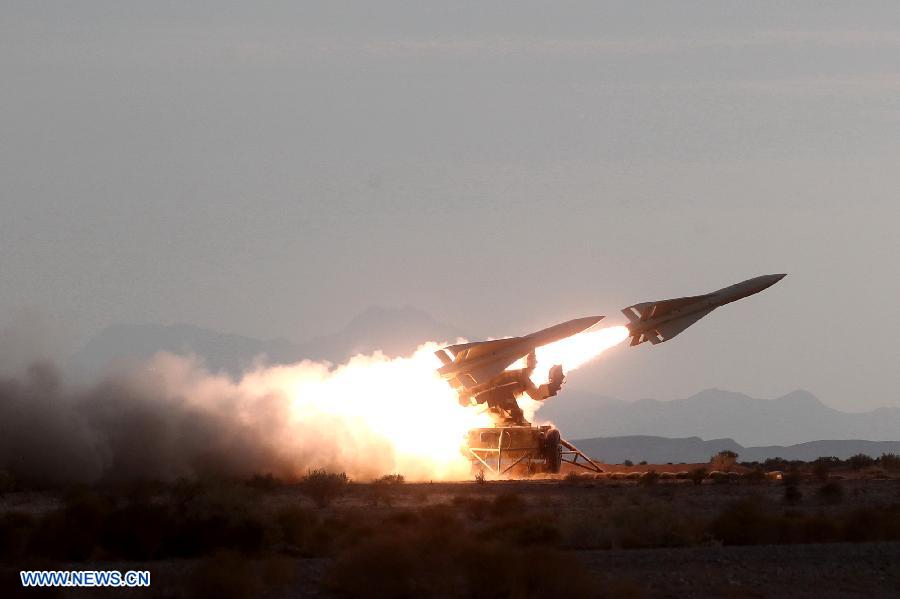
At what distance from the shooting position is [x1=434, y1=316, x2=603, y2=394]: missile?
47000 millimetres

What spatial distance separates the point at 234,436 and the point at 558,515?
1850cm

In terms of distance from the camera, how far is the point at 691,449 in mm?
186250

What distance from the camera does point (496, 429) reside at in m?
48.9

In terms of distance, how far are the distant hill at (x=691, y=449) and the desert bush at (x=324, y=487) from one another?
131 meters

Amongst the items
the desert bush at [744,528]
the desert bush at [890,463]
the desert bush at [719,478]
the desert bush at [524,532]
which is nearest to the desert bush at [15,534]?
the desert bush at [524,532]

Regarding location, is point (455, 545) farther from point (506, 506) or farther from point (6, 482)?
point (6, 482)

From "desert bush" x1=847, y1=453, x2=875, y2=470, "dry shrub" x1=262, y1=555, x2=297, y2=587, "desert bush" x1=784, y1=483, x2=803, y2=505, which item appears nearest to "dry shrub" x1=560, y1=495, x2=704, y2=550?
"dry shrub" x1=262, y1=555, x2=297, y2=587

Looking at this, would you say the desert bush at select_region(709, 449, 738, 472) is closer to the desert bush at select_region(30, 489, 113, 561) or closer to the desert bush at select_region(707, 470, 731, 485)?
the desert bush at select_region(707, 470, 731, 485)

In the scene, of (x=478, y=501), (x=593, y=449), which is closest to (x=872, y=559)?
(x=478, y=501)

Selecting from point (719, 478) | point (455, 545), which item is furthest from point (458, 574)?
point (719, 478)

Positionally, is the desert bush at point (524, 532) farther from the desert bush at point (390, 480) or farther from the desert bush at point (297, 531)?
the desert bush at point (390, 480)

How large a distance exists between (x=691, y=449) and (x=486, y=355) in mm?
143638

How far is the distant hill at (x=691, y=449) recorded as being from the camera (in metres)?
177

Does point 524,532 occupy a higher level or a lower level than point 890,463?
lower
